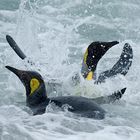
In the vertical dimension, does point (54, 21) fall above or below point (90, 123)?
above

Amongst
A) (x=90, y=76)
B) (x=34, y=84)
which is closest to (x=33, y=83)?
(x=34, y=84)

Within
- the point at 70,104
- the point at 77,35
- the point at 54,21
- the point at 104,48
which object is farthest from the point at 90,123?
the point at 54,21

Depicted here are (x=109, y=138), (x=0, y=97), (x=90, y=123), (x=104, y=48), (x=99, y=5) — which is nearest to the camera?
(x=109, y=138)

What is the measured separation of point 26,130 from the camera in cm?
525

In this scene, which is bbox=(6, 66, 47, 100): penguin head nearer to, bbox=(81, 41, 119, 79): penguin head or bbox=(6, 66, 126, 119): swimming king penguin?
bbox=(6, 66, 126, 119): swimming king penguin

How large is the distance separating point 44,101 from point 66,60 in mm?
2689

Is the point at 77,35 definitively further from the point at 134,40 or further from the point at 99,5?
the point at 99,5

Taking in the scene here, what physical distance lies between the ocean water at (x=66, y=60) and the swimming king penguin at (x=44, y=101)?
8 centimetres

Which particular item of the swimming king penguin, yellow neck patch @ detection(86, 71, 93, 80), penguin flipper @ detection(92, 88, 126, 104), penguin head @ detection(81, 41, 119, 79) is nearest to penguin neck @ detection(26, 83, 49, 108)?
the swimming king penguin

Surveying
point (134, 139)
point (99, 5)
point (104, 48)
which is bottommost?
point (134, 139)

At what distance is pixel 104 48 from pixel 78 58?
1775 mm

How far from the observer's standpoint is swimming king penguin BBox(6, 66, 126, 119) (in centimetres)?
586

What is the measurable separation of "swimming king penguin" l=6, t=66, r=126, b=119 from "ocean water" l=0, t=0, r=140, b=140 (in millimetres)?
84

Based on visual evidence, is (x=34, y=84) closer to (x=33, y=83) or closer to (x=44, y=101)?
(x=33, y=83)
